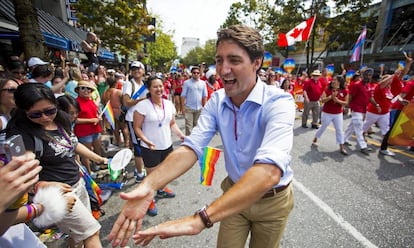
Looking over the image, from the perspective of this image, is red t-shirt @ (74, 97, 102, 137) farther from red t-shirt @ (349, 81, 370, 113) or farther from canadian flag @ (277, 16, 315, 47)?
canadian flag @ (277, 16, 315, 47)

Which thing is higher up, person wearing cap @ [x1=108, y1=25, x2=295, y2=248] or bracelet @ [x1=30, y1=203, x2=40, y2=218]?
person wearing cap @ [x1=108, y1=25, x2=295, y2=248]

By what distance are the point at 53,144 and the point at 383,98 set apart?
7114 millimetres

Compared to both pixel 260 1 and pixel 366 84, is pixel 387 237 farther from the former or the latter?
pixel 260 1

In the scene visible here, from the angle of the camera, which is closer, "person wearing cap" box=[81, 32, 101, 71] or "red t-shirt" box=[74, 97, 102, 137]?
"red t-shirt" box=[74, 97, 102, 137]

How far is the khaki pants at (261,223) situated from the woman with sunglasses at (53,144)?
1.26m

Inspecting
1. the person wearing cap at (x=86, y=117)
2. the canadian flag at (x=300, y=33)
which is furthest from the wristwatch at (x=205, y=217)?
the canadian flag at (x=300, y=33)

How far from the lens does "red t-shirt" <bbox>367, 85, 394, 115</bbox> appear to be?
218 inches

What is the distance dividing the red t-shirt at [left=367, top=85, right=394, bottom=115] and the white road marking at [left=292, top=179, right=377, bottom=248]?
3.73m

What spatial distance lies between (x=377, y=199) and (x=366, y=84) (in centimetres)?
348

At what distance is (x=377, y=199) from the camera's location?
3391 mm

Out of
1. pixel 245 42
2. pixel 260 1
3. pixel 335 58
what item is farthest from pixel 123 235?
pixel 335 58

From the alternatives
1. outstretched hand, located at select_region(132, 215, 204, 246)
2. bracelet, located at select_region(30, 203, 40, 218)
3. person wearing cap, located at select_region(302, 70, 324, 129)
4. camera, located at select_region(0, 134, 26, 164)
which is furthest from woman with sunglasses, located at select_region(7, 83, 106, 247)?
person wearing cap, located at select_region(302, 70, 324, 129)

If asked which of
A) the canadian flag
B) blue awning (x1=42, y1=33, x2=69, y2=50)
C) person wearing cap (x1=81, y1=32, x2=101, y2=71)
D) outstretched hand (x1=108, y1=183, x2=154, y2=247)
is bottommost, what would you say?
outstretched hand (x1=108, y1=183, x2=154, y2=247)

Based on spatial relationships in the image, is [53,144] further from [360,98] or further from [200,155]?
[360,98]
